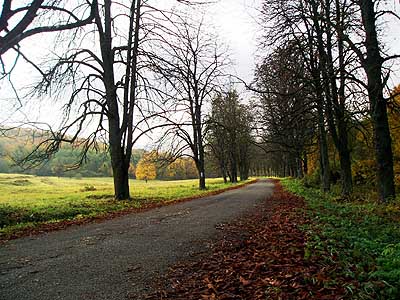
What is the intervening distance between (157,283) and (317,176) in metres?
26.9

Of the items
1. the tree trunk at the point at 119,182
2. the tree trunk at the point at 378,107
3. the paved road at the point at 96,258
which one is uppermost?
the tree trunk at the point at 378,107

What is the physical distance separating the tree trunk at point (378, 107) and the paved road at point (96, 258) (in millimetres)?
5449

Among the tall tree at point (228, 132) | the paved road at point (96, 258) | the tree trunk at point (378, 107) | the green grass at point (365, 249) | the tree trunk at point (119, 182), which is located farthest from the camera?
the tall tree at point (228, 132)

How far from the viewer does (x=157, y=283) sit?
4168 millimetres

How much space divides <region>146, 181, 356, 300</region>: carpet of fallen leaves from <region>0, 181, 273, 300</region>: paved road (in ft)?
1.25

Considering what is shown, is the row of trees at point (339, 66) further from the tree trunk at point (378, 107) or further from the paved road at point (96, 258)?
the paved road at point (96, 258)

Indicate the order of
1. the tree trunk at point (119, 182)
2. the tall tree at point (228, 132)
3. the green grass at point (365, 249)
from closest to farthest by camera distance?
1. the green grass at point (365, 249)
2. the tree trunk at point (119, 182)
3. the tall tree at point (228, 132)

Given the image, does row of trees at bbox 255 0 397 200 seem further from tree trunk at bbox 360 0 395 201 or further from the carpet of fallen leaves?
the carpet of fallen leaves

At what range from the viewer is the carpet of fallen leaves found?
3.41 metres

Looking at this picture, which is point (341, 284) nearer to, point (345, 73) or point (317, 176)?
point (345, 73)

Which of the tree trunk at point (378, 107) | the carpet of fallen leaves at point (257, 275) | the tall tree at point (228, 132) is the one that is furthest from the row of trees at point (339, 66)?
the tall tree at point (228, 132)

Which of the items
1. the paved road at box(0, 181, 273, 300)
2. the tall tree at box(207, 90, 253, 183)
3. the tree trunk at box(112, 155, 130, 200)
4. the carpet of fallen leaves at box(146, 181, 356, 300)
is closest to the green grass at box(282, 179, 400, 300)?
the carpet of fallen leaves at box(146, 181, 356, 300)

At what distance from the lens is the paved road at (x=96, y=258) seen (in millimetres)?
3955

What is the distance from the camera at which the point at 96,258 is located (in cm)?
533
